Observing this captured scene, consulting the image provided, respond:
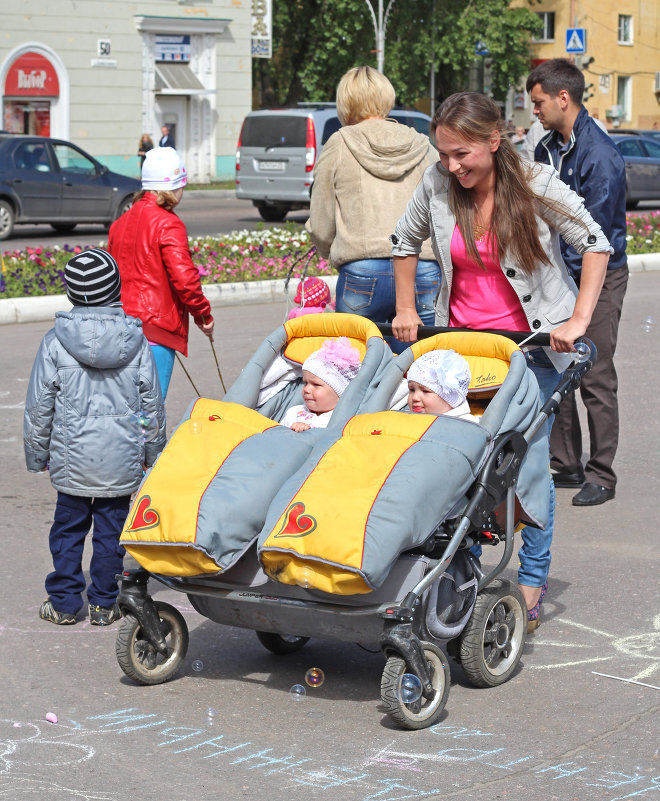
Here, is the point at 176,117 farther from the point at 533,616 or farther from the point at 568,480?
the point at 533,616

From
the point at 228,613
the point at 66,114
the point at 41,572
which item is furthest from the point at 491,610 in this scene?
the point at 66,114

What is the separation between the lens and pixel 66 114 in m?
36.6

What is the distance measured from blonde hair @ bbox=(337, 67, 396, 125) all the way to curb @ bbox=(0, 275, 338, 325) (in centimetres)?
640

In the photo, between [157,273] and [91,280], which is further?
[157,273]

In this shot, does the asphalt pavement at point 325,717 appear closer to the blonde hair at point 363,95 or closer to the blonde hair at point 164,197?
the blonde hair at point 164,197

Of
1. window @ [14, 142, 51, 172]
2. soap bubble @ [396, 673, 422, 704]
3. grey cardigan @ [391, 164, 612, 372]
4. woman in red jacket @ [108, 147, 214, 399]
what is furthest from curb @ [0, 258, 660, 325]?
soap bubble @ [396, 673, 422, 704]

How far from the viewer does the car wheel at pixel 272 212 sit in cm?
2586

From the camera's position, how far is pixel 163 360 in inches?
263

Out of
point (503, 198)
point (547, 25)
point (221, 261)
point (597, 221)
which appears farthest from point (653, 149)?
point (547, 25)

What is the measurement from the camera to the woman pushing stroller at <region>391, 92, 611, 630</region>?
496cm

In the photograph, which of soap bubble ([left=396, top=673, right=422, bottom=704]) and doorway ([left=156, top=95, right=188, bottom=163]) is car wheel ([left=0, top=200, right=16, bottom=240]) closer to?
doorway ([left=156, top=95, right=188, bottom=163])

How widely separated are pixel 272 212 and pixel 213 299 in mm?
11646

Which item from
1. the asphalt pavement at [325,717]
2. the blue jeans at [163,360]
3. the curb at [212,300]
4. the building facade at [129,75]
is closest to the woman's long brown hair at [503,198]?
the asphalt pavement at [325,717]

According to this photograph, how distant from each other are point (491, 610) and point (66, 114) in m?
33.9
